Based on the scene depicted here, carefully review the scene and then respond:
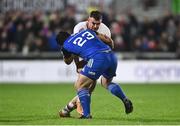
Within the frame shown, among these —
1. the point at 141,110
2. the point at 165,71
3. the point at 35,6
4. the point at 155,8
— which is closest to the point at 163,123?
the point at 141,110

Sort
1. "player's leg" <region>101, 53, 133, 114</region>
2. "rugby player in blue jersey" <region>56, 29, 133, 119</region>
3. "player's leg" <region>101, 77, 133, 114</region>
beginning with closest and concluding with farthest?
"rugby player in blue jersey" <region>56, 29, 133, 119</region> < "player's leg" <region>101, 53, 133, 114</region> < "player's leg" <region>101, 77, 133, 114</region>

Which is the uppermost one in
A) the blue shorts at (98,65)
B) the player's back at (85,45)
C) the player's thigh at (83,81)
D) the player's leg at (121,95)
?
the player's back at (85,45)

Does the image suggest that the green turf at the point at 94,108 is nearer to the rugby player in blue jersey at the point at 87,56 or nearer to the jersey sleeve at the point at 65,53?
the rugby player in blue jersey at the point at 87,56

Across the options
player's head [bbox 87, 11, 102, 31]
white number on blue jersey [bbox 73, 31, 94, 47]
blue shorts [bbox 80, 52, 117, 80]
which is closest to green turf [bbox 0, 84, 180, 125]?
blue shorts [bbox 80, 52, 117, 80]

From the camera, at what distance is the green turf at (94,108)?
12125mm

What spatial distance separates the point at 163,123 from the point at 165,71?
50.5 ft

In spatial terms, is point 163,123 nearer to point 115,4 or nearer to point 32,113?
point 32,113

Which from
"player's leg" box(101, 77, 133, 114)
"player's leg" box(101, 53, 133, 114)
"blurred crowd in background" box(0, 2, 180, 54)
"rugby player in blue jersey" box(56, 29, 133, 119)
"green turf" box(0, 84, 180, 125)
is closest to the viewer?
"green turf" box(0, 84, 180, 125)

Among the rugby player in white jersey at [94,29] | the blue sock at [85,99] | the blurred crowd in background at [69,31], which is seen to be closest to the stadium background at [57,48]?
the blurred crowd in background at [69,31]

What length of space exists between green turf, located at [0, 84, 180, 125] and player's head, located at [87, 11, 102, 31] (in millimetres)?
1814

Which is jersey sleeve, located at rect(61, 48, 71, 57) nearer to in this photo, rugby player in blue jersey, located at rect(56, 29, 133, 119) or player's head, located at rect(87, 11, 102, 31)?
rugby player in blue jersey, located at rect(56, 29, 133, 119)

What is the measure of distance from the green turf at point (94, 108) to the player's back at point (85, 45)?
1.30m

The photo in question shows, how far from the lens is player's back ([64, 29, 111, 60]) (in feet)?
40.7

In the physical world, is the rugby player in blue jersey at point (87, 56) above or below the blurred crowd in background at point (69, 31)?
above
